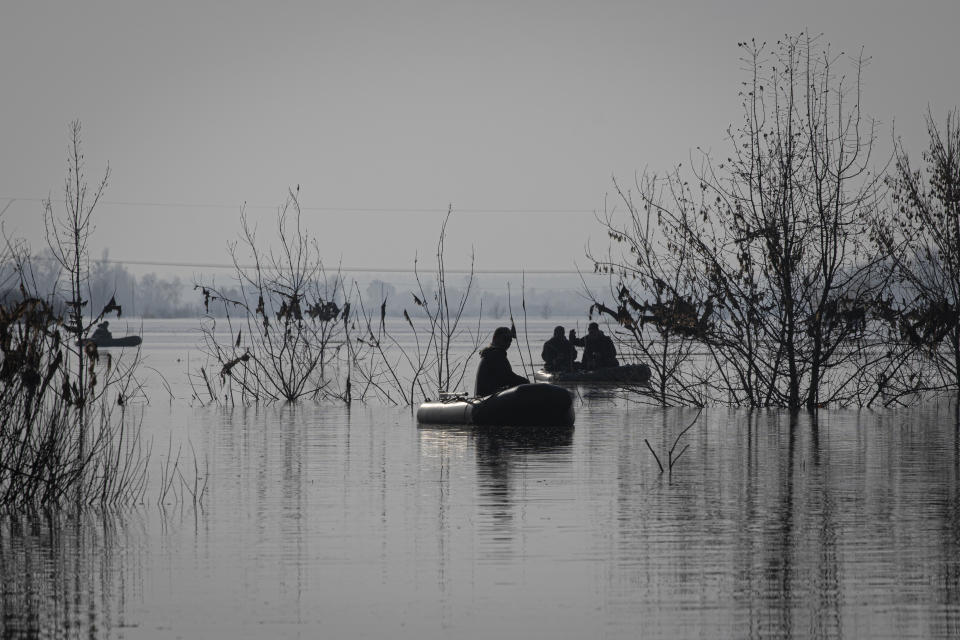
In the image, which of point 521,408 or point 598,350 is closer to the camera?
point 521,408

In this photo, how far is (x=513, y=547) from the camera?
36.5 ft

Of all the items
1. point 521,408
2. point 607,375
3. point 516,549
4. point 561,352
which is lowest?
point 516,549

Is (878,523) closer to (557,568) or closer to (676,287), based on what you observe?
(557,568)

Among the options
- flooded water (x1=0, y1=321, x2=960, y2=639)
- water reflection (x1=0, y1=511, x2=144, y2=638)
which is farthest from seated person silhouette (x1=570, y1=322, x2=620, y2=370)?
water reflection (x1=0, y1=511, x2=144, y2=638)

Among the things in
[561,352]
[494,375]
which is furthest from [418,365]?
[494,375]

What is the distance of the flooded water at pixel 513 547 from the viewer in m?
8.34

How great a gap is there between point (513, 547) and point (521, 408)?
36.3 feet

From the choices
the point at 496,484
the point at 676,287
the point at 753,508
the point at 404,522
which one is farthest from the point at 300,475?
the point at 676,287

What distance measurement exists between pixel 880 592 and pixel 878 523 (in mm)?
3206

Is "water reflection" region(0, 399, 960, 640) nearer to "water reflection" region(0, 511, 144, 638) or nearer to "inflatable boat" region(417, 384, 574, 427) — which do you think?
"water reflection" region(0, 511, 144, 638)

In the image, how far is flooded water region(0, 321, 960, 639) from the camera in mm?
8336

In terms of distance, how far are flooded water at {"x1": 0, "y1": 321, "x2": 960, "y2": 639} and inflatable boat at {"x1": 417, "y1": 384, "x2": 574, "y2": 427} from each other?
2.34m

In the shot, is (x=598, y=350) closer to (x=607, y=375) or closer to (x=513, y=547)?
(x=607, y=375)

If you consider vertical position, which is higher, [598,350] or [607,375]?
[598,350]
